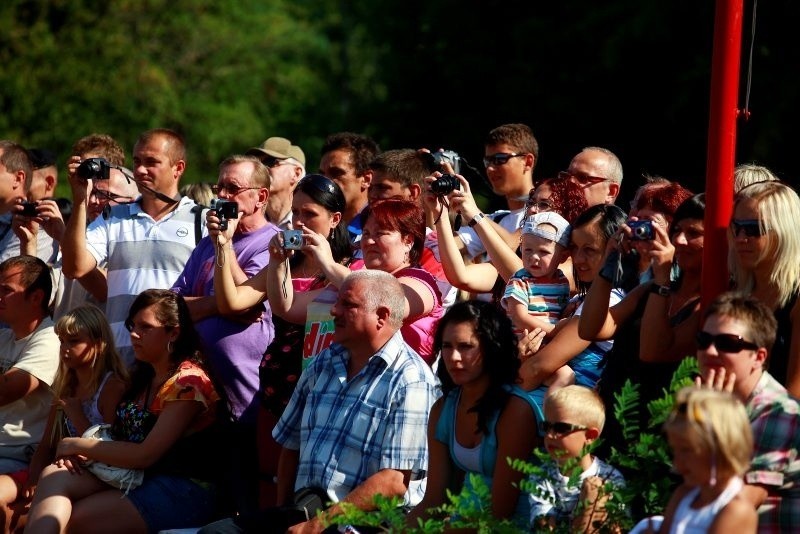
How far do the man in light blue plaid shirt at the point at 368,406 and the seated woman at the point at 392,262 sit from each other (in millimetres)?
419

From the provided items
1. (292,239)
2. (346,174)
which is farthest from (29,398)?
(346,174)

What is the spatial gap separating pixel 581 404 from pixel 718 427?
3.55 feet

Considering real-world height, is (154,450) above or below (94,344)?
below

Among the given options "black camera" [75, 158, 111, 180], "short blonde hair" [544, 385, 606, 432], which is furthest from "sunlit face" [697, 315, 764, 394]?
"black camera" [75, 158, 111, 180]

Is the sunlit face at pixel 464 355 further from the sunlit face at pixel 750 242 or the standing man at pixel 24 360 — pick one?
the standing man at pixel 24 360

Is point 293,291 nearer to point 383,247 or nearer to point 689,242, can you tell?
point 383,247

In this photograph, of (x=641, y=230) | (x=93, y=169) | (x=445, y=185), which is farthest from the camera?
(x=93, y=169)

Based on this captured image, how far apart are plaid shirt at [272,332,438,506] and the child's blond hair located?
1.35 metres

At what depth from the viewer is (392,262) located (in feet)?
20.7

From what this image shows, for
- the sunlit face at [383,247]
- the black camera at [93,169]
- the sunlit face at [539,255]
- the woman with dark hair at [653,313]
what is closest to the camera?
the woman with dark hair at [653,313]

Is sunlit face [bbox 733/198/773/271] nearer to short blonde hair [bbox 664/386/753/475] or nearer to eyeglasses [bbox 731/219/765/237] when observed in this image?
eyeglasses [bbox 731/219/765/237]

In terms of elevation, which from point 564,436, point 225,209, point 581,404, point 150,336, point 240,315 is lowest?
point 564,436

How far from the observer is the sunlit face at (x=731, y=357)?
408 centimetres

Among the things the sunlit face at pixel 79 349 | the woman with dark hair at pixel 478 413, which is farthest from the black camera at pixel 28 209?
the woman with dark hair at pixel 478 413
